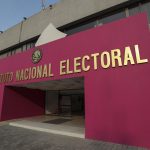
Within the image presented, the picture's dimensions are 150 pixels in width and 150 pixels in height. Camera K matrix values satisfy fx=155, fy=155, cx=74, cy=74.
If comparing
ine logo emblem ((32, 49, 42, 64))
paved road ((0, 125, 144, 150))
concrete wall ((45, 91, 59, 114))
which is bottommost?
paved road ((0, 125, 144, 150))

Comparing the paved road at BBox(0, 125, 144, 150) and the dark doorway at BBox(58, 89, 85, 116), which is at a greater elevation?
the dark doorway at BBox(58, 89, 85, 116)

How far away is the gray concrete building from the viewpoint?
11.2 metres

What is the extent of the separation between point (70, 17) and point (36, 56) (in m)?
4.95

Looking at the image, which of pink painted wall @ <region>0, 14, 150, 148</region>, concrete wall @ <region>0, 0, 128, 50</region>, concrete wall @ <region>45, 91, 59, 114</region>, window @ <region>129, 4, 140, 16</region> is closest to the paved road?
pink painted wall @ <region>0, 14, 150, 148</region>

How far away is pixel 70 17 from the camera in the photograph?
13.8 meters

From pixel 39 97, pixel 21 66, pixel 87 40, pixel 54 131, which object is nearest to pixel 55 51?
pixel 87 40

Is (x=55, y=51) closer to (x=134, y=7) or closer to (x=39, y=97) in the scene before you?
(x=134, y=7)

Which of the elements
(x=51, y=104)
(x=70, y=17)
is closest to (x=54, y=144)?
(x=70, y=17)

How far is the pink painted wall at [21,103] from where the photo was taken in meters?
14.0

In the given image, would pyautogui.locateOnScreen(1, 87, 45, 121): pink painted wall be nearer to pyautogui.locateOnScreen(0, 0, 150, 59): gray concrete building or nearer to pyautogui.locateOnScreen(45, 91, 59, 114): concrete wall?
pyautogui.locateOnScreen(45, 91, 59, 114): concrete wall

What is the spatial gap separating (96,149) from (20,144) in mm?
3506

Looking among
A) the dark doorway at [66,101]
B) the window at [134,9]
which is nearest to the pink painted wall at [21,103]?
the dark doorway at [66,101]

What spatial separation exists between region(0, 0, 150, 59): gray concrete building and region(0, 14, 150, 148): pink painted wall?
383 cm

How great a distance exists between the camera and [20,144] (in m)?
7.18
